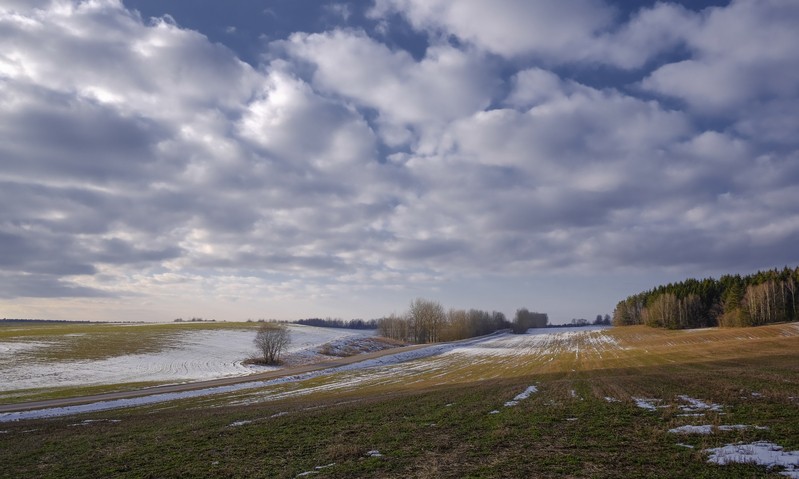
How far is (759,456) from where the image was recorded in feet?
33.1

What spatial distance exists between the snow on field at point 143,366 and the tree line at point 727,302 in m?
97.7

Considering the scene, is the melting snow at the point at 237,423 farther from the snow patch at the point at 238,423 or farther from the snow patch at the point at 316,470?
the snow patch at the point at 316,470

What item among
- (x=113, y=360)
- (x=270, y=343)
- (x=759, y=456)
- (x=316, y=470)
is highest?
(x=759, y=456)

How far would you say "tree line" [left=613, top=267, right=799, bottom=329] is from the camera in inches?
3873

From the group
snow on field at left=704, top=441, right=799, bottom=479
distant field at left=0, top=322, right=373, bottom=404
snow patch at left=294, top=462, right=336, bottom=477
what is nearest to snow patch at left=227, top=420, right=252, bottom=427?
snow patch at left=294, top=462, right=336, bottom=477

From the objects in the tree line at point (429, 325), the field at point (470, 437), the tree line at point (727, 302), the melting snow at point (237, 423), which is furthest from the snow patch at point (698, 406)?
the tree line at point (429, 325)

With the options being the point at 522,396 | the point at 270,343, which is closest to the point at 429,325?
the point at 270,343

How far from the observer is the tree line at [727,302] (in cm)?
9838

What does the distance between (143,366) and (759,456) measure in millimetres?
82370

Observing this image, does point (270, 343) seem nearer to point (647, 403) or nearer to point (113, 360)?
point (113, 360)

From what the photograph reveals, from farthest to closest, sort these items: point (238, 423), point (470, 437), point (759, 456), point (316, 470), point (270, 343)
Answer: point (270, 343) < point (238, 423) < point (470, 437) < point (316, 470) < point (759, 456)

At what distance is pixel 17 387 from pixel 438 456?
63.6 m

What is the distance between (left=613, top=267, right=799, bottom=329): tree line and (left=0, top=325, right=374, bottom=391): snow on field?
320ft

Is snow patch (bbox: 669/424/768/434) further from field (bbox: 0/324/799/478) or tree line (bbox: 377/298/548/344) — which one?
tree line (bbox: 377/298/548/344)
